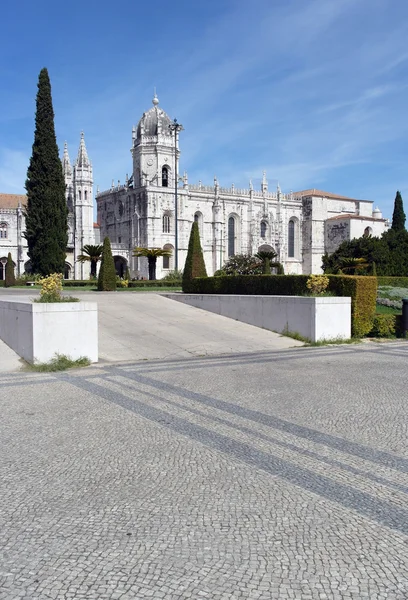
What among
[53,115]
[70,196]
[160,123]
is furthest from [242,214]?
[53,115]

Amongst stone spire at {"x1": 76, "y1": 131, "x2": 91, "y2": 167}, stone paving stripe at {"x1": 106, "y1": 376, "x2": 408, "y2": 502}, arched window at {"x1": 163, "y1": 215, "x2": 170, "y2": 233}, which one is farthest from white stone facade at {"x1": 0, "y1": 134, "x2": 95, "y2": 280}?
stone paving stripe at {"x1": 106, "y1": 376, "x2": 408, "y2": 502}

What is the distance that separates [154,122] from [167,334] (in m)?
54.6

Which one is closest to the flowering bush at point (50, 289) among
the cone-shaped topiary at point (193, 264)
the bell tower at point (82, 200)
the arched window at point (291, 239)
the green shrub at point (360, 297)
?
the green shrub at point (360, 297)

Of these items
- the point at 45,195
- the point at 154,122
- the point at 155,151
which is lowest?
the point at 45,195

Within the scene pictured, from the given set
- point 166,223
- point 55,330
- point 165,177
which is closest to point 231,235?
point 166,223

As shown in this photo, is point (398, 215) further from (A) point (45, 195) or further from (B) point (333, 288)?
(B) point (333, 288)

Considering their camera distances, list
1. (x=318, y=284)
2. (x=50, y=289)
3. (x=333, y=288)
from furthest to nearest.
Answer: (x=333, y=288) < (x=318, y=284) < (x=50, y=289)

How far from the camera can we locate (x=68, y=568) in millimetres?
2586

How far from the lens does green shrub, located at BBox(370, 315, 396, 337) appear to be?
1357 cm

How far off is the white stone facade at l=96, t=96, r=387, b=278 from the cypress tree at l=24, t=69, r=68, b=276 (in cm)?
2695

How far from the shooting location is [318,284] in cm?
1331

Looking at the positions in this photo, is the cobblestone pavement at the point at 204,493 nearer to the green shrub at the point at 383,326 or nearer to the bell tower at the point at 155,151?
the green shrub at the point at 383,326

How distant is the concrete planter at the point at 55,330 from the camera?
29.1 ft

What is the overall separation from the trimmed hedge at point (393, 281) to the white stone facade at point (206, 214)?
37288mm
